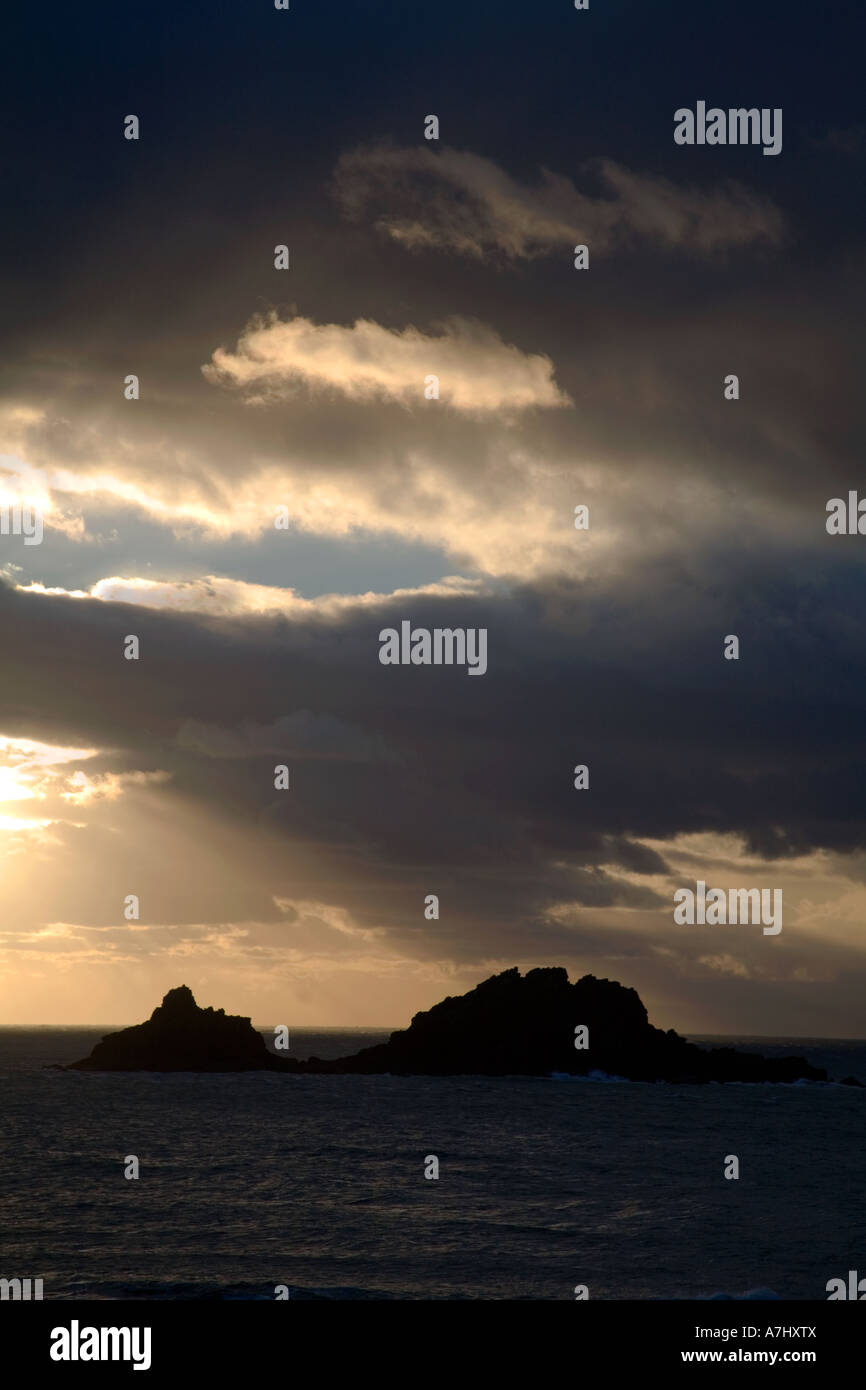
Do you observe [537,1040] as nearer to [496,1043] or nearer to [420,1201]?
[496,1043]

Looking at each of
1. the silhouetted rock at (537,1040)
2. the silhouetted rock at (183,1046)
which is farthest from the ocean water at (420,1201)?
the silhouetted rock at (183,1046)

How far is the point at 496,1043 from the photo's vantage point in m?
144

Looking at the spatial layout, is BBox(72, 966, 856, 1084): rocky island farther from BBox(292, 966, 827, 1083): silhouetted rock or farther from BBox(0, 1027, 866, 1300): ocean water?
BBox(0, 1027, 866, 1300): ocean water

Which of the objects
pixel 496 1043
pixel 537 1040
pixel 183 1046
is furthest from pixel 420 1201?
pixel 183 1046

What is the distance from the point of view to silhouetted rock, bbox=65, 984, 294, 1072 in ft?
479

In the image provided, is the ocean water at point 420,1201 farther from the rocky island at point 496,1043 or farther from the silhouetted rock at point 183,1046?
A: the silhouetted rock at point 183,1046

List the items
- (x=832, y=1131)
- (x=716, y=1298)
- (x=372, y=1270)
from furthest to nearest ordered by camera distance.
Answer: (x=832, y=1131)
(x=372, y=1270)
(x=716, y=1298)

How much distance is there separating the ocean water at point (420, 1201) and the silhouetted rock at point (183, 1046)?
1772 inches

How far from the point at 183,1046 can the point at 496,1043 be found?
40753 millimetres

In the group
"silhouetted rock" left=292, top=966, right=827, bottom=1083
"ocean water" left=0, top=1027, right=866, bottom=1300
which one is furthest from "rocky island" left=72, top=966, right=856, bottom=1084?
"ocean water" left=0, top=1027, right=866, bottom=1300
